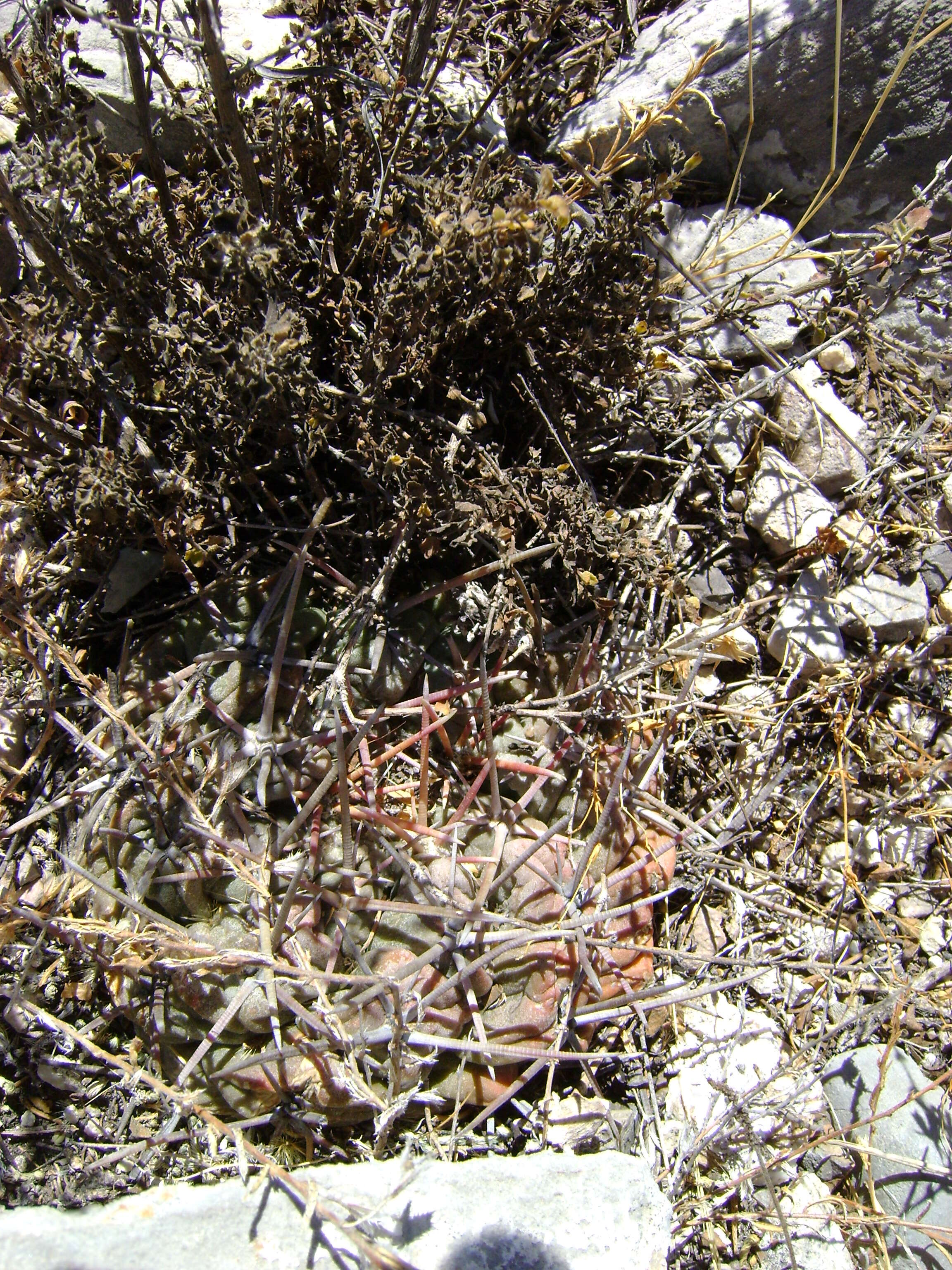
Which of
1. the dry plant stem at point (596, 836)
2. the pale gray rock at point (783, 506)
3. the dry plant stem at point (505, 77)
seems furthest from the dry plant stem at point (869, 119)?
the dry plant stem at point (596, 836)

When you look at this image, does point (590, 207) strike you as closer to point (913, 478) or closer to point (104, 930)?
point (913, 478)

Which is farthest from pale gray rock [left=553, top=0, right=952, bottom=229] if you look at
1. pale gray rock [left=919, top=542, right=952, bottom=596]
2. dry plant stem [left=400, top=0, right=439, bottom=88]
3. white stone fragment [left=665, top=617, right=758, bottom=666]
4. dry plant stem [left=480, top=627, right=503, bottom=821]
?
dry plant stem [left=480, top=627, right=503, bottom=821]

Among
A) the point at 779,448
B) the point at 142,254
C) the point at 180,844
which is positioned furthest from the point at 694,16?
the point at 180,844

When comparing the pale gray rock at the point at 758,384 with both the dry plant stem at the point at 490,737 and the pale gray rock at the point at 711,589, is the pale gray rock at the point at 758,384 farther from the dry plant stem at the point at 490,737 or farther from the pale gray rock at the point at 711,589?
the dry plant stem at the point at 490,737

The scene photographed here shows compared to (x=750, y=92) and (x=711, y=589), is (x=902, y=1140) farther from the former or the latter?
(x=750, y=92)

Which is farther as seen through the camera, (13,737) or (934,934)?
(934,934)

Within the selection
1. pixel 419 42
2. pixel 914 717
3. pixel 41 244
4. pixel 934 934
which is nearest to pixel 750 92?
pixel 419 42
